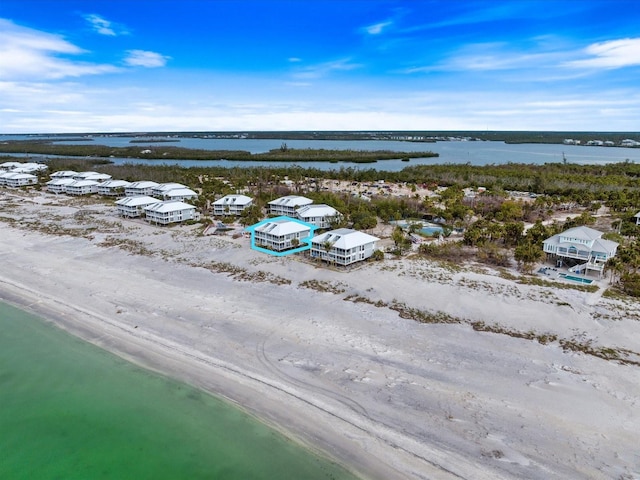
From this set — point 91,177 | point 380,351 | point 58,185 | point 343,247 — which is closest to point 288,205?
point 343,247

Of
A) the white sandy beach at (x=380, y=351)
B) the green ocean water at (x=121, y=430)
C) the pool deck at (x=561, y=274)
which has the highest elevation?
the pool deck at (x=561, y=274)

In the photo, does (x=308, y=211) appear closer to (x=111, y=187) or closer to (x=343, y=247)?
(x=343, y=247)

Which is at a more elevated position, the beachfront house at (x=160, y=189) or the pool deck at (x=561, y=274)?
the beachfront house at (x=160, y=189)

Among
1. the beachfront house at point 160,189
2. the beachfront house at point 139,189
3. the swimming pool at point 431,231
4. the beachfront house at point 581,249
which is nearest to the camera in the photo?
the beachfront house at point 581,249

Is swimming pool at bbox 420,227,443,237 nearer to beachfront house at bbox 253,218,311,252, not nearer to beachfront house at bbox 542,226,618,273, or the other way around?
beachfront house at bbox 542,226,618,273

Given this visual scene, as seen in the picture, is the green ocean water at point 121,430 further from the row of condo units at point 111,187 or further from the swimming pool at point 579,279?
the row of condo units at point 111,187

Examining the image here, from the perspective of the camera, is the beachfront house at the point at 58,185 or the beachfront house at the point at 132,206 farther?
the beachfront house at the point at 58,185

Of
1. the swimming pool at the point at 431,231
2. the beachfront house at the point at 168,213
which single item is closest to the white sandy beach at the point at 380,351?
the swimming pool at the point at 431,231

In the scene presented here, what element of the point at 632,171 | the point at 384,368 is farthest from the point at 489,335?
the point at 632,171
